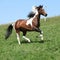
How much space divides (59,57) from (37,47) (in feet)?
11.7

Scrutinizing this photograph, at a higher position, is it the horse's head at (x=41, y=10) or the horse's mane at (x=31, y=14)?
the horse's head at (x=41, y=10)

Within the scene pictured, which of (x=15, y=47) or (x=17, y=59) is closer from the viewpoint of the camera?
(x=17, y=59)

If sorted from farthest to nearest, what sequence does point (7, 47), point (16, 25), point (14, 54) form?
point (16, 25), point (7, 47), point (14, 54)

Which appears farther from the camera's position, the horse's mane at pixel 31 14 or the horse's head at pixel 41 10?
Answer: the horse's mane at pixel 31 14

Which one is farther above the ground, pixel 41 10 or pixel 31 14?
pixel 41 10

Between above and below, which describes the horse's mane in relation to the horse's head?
below

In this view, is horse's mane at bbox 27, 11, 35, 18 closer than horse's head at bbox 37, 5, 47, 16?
No

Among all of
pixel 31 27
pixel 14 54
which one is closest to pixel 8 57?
pixel 14 54

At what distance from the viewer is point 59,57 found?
1623cm

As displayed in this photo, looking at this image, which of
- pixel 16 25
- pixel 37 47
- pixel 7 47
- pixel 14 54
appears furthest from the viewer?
pixel 16 25

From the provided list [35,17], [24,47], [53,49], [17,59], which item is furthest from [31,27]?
[17,59]

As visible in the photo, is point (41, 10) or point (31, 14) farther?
point (31, 14)

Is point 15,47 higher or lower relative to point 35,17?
lower

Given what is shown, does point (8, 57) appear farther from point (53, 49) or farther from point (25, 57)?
point (53, 49)
